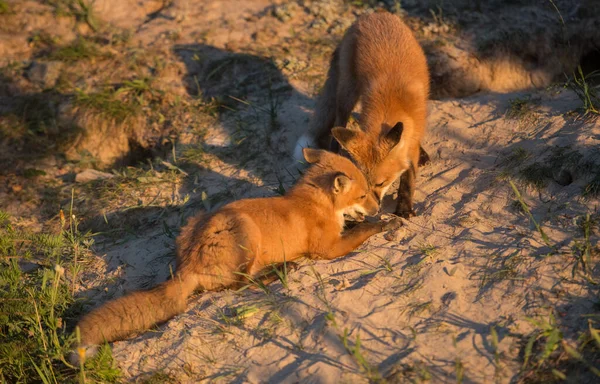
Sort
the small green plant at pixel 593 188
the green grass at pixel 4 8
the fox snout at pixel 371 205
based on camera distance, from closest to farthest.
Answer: the small green plant at pixel 593 188
the fox snout at pixel 371 205
the green grass at pixel 4 8

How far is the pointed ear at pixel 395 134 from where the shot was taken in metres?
5.04

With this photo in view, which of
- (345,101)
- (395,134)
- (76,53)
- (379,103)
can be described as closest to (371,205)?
(395,134)

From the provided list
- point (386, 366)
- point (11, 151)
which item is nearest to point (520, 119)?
point (386, 366)

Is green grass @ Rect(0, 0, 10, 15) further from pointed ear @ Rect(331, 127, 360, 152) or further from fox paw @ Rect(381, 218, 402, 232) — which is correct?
fox paw @ Rect(381, 218, 402, 232)

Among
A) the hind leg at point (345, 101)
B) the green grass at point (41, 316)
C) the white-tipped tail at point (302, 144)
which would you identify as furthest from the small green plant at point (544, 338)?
the white-tipped tail at point (302, 144)

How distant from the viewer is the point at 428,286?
418 cm

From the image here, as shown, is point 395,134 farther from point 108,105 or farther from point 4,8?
point 4,8

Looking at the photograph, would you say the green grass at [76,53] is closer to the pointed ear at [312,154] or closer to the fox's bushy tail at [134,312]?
the pointed ear at [312,154]

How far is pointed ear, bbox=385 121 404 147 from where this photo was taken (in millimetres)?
5039

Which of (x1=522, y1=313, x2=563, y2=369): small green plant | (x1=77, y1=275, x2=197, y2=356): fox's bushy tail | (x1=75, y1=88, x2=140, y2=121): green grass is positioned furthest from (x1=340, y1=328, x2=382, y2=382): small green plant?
(x1=75, y1=88, x2=140, y2=121): green grass

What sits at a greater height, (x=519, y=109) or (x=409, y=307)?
(x=519, y=109)

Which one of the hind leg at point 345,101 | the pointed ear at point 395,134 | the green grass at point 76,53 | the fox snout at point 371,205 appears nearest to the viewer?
the pointed ear at point 395,134

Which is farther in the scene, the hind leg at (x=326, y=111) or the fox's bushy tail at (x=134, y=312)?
the hind leg at (x=326, y=111)

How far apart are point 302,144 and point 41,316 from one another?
11.1ft
